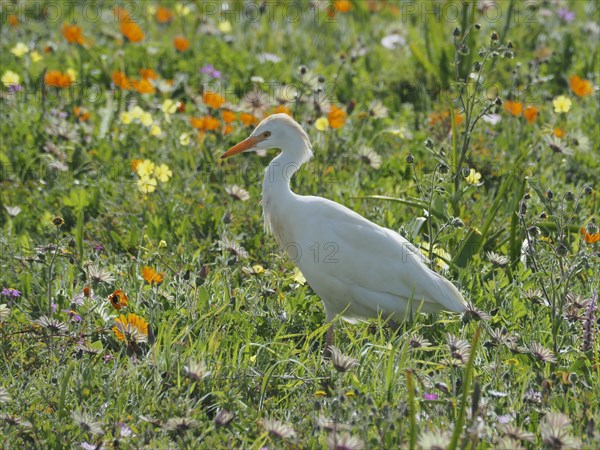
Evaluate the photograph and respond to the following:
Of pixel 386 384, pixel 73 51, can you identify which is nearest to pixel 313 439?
pixel 386 384

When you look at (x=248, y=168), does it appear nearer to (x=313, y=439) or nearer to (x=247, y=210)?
(x=247, y=210)

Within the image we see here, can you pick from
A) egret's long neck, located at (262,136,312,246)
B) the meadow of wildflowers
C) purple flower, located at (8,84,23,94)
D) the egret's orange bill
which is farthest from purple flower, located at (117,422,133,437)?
purple flower, located at (8,84,23,94)

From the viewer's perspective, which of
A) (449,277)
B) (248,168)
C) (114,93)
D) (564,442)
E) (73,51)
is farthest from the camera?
(73,51)

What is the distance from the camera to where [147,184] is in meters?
5.05

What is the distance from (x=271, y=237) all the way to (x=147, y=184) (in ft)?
2.31

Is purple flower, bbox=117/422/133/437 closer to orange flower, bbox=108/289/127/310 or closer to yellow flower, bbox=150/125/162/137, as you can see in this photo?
orange flower, bbox=108/289/127/310

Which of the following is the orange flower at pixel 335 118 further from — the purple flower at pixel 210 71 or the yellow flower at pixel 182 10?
the yellow flower at pixel 182 10

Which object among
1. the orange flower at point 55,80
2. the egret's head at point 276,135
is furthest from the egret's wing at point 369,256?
the orange flower at point 55,80

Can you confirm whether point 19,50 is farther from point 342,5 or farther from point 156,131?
point 342,5

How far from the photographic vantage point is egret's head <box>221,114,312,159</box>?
4.64 meters

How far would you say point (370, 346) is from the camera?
3.88 m

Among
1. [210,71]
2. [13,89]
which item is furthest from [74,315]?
[210,71]

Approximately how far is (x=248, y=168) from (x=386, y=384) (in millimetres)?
2581

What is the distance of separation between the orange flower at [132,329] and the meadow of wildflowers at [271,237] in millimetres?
11
